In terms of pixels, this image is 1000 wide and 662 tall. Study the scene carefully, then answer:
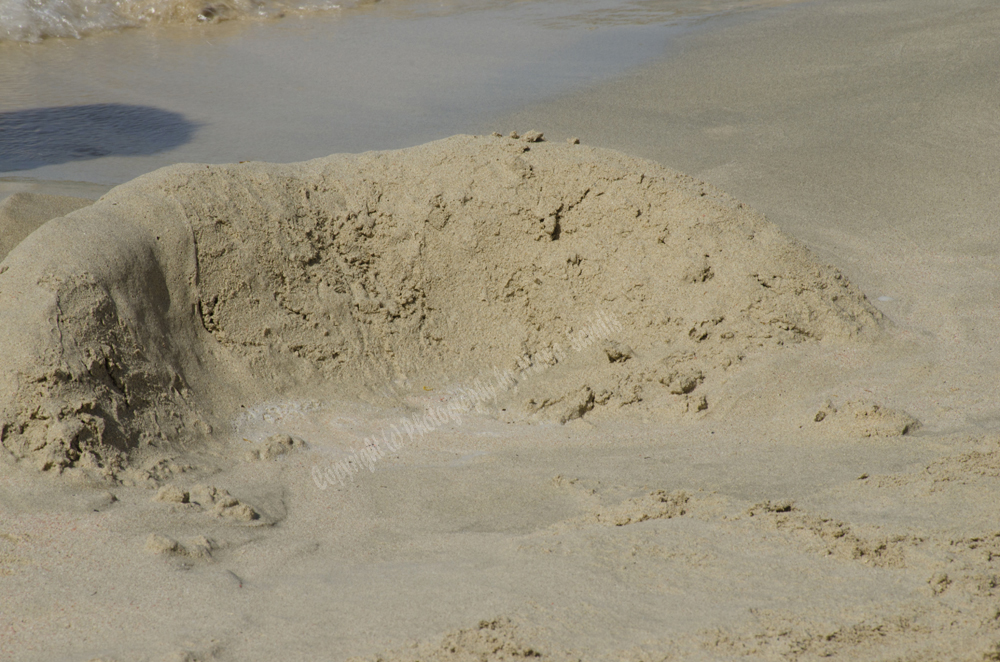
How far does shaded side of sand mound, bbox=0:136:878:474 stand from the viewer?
3514mm

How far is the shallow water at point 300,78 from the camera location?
25.9 ft

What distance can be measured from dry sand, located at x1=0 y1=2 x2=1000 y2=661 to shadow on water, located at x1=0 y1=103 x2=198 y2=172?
4754mm

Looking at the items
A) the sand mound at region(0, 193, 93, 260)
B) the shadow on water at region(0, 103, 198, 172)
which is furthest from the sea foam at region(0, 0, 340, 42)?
the sand mound at region(0, 193, 93, 260)

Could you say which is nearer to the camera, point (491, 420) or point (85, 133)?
point (491, 420)

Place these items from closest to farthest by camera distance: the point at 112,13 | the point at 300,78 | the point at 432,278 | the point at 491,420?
the point at 491,420, the point at 432,278, the point at 300,78, the point at 112,13

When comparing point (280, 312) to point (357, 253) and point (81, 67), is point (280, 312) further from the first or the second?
point (81, 67)

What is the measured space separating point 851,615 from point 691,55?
8288mm

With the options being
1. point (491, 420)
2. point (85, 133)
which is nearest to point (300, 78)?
point (85, 133)

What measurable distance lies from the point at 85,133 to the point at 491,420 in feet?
22.0

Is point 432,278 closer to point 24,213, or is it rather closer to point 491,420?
point 491,420

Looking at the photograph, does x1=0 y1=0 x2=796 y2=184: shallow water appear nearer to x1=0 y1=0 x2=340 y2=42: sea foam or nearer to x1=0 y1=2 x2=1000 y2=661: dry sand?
x1=0 y1=0 x2=340 y2=42: sea foam

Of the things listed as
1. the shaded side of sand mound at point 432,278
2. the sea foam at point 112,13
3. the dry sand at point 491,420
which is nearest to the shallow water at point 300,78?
the sea foam at point 112,13

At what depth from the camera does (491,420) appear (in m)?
3.87

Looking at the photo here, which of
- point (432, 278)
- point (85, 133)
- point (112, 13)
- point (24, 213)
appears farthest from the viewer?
point (112, 13)
